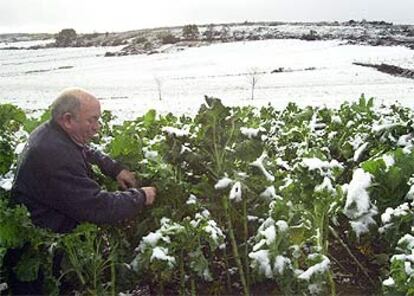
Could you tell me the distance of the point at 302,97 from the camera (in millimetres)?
28469

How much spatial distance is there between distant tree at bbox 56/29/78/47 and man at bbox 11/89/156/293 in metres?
118

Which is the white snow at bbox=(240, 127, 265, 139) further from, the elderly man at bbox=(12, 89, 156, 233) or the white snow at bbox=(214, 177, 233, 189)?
the elderly man at bbox=(12, 89, 156, 233)

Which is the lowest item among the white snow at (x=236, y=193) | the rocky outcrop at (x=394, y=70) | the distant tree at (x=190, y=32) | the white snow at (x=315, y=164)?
the rocky outcrop at (x=394, y=70)

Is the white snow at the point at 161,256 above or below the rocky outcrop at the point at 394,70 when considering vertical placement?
above

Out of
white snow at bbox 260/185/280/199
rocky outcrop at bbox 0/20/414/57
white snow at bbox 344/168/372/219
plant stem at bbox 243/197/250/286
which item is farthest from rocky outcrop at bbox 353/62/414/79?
white snow at bbox 344/168/372/219

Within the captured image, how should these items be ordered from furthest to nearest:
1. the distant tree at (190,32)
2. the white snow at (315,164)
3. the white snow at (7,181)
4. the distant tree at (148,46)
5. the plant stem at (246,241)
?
1. the distant tree at (190,32)
2. the distant tree at (148,46)
3. the white snow at (7,181)
4. the plant stem at (246,241)
5. the white snow at (315,164)

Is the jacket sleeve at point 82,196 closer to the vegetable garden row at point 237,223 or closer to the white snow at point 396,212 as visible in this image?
the vegetable garden row at point 237,223

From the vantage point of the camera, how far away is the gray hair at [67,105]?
3.79 meters

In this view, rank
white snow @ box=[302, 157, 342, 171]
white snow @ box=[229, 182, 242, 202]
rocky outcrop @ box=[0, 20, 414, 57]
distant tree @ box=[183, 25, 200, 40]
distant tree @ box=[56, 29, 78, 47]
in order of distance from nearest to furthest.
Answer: white snow @ box=[302, 157, 342, 171], white snow @ box=[229, 182, 242, 202], rocky outcrop @ box=[0, 20, 414, 57], distant tree @ box=[183, 25, 200, 40], distant tree @ box=[56, 29, 78, 47]

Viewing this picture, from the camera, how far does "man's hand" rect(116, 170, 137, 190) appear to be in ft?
12.7

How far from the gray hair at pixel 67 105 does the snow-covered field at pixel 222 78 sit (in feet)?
60.0

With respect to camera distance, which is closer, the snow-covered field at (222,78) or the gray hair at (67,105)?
the gray hair at (67,105)

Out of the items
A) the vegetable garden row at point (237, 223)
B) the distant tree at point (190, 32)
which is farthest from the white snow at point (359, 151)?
the distant tree at point (190, 32)

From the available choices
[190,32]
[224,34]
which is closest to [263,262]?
[224,34]
